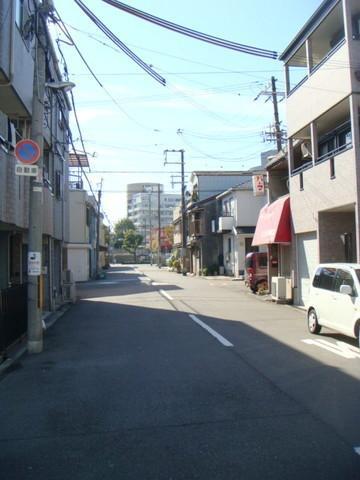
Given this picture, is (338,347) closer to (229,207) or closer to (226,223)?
(226,223)

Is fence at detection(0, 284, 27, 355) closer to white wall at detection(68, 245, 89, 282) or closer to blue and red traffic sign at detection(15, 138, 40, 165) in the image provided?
blue and red traffic sign at detection(15, 138, 40, 165)

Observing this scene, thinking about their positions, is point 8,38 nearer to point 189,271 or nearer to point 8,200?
point 8,200

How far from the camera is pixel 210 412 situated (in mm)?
6121

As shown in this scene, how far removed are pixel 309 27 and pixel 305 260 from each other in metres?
8.15

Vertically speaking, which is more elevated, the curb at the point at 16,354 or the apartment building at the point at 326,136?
the apartment building at the point at 326,136

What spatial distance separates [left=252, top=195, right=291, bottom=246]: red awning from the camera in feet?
66.6

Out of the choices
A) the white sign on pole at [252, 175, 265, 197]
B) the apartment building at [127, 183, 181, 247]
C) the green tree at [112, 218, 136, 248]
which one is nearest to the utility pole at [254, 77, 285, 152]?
the white sign on pole at [252, 175, 265, 197]

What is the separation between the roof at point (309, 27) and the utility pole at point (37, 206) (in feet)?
30.5

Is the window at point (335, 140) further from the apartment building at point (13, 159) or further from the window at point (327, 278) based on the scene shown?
the apartment building at point (13, 159)

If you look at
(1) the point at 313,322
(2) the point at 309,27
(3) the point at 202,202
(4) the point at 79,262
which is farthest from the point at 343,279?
(3) the point at 202,202

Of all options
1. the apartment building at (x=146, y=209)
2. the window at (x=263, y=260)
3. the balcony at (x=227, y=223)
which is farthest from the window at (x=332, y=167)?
the apartment building at (x=146, y=209)

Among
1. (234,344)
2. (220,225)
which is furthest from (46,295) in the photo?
(220,225)

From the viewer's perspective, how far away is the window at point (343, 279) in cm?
1064

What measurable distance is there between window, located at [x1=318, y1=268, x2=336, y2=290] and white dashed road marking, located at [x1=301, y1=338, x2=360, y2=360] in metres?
1.23
